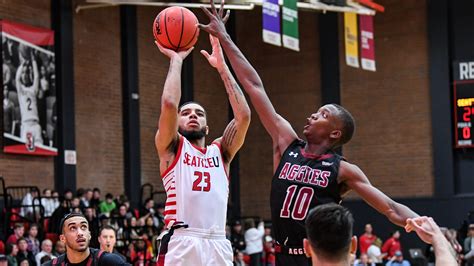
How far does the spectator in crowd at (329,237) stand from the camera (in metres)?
3.61

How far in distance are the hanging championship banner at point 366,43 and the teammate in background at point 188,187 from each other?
55.7 ft

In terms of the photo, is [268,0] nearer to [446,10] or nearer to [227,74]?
[446,10]

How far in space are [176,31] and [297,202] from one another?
166 cm

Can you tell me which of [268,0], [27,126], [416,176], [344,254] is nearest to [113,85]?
[27,126]

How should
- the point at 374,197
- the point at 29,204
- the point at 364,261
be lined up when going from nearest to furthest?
1. the point at 374,197
2. the point at 29,204
3. the point at 364,261

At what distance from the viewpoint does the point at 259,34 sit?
2834 centimetres

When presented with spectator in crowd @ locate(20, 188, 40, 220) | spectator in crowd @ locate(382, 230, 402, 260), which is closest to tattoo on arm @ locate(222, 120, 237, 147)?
spectator in crowd @ locate(20, 188, 40, 220)

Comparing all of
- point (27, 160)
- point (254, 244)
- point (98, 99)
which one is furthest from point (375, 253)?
point (27, 160)

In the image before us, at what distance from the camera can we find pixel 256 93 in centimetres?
629

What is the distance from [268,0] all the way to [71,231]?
42.1ft

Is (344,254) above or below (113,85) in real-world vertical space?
below

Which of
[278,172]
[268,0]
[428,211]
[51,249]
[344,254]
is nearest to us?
[344,254]

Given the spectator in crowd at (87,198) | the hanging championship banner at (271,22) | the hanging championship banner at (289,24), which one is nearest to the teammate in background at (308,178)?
the hanging championship banner at (271,22)

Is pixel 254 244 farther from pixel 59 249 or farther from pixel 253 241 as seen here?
pixel 59 249
